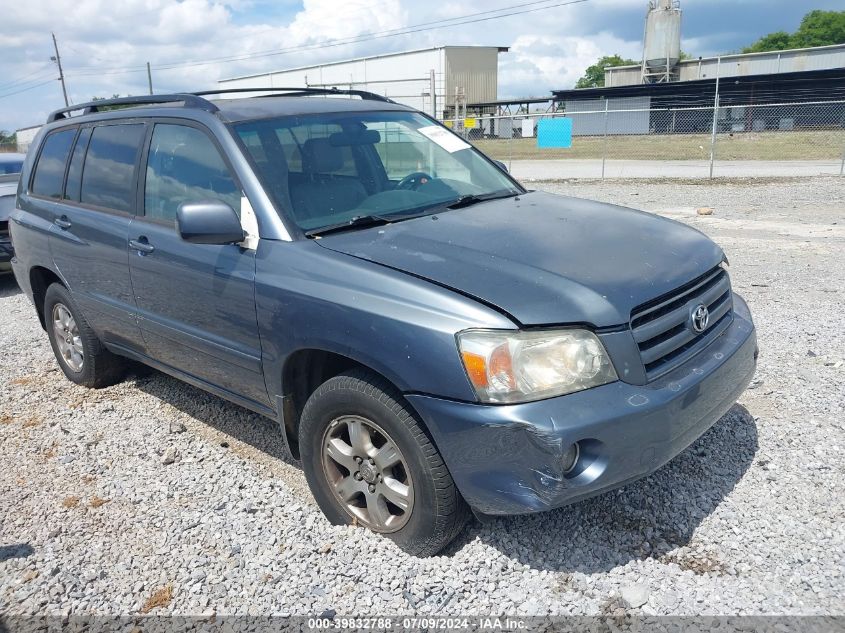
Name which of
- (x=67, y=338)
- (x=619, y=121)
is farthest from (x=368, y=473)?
(x=619, y=121)

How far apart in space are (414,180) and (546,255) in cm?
124

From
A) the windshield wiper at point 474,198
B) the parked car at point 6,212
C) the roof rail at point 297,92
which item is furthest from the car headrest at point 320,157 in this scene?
the parked car at point 6,212

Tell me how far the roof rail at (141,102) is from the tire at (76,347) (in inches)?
50.1

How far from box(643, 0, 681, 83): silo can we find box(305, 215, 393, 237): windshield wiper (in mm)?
52772

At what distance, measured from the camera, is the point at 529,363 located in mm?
2525

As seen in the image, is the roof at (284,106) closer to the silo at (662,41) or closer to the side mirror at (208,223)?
the side mirror at (208,223)

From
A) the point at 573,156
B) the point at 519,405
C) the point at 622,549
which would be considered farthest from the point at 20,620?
the point at 573,156

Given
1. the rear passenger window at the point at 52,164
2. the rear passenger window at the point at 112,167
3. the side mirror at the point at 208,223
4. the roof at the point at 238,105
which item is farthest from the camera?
the rear passenger window at the point at 52,164

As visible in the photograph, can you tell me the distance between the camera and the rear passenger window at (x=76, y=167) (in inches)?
183

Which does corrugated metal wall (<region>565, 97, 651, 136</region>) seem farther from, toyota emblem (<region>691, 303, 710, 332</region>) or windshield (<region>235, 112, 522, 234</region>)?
toyota emblem (<region>691, 303, 710, 332</region>)

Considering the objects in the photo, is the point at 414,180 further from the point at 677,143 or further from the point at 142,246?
the point at 677,143

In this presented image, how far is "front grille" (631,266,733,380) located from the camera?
270 cm

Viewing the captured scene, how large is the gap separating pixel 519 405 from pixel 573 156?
29.4 meters

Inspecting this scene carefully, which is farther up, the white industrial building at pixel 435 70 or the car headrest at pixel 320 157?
the white industrial building at pixel 435 70
